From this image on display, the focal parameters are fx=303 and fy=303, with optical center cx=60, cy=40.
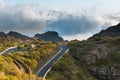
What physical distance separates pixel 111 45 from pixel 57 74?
1897 inches

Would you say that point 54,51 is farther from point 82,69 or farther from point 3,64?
point 3,64

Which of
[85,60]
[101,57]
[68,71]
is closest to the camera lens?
[68,71]

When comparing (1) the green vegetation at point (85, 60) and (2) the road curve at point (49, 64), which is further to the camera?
(1) the green vegetation at point (85, 60)

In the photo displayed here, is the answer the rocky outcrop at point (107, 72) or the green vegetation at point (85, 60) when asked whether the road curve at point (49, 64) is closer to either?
the green vegetation at point (85, 60)

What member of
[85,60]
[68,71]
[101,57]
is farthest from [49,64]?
[101,57]

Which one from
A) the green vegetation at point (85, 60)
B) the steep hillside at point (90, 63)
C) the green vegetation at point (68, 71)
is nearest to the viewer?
the green vegetation at point (68, 71)

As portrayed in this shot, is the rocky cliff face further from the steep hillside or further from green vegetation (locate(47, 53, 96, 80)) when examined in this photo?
green vegetation (locate(47, 53, 96, 80))

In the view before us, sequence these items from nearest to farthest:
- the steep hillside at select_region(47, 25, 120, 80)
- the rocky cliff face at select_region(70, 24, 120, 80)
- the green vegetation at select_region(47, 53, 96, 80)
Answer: the green vegetation at select_region(47, 53, 96, 80) < the steep hillside at select_region(47, 25, 120, 80) < the rocky cliff face at select_region(70, 24, 120, 80)

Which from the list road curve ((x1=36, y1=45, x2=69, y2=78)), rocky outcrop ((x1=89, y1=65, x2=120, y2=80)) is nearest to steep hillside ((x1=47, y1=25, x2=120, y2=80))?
rocky outcrop ((x1=89, y1=65, x2=120, y2=80))

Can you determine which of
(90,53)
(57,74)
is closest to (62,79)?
(57,74)

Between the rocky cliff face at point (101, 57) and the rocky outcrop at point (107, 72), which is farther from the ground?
the rocky cliff face at point (101, 57)

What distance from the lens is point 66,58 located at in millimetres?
162875

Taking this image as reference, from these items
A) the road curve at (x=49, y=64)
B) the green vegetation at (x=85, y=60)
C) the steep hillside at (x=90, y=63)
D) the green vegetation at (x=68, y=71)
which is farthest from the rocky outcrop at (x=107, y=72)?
the road curve at (x=49, y=64)

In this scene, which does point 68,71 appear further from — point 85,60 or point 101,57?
point 101,57
